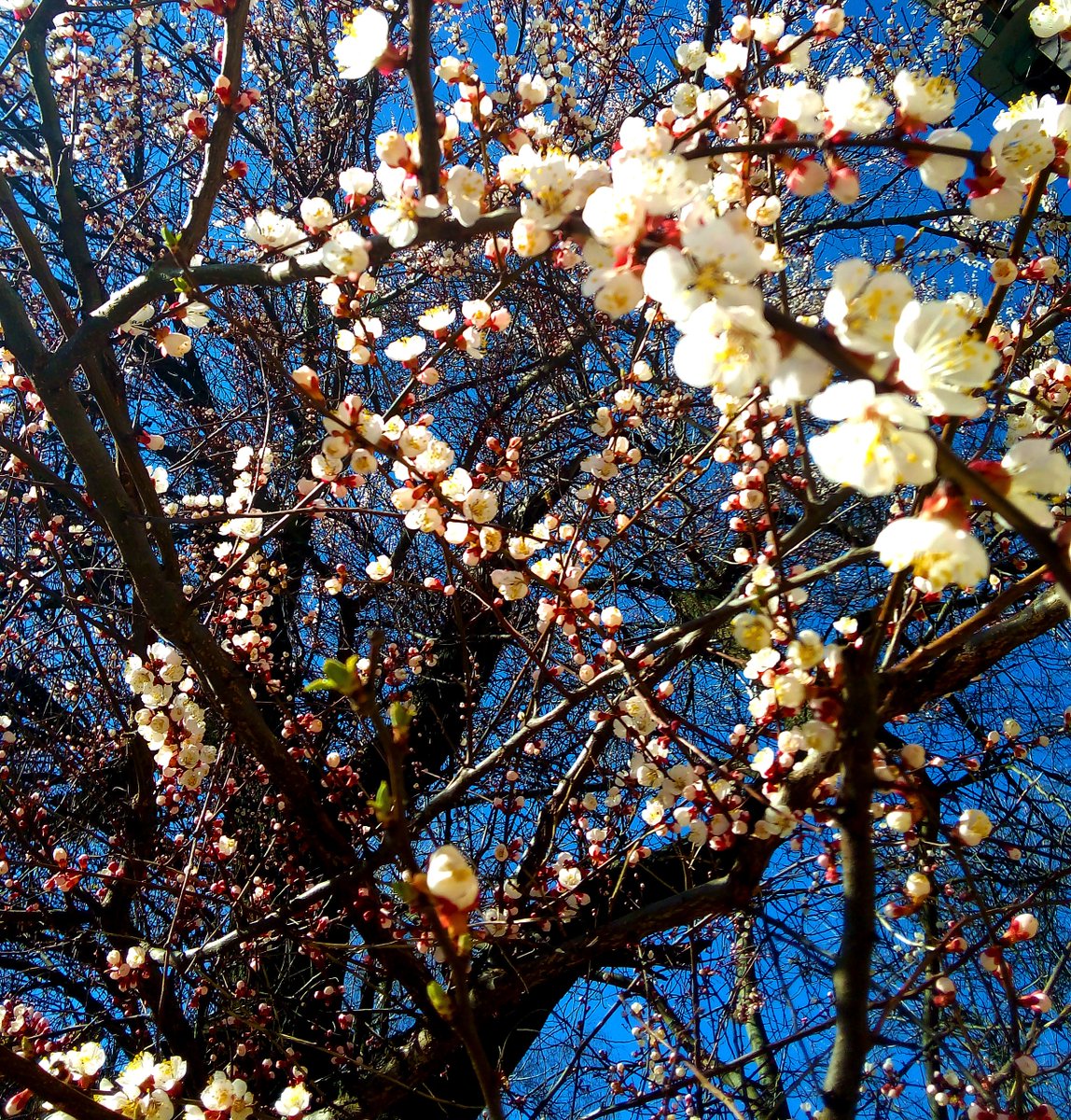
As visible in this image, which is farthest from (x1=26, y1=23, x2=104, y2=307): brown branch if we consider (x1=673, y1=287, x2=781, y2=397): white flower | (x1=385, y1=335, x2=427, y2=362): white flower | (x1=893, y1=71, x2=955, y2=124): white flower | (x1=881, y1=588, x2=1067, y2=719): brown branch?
(x1=881, y1=588, x2=1067, y2=719): brown branch

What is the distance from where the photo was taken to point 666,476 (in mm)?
4156

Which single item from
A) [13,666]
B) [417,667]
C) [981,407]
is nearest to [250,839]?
[417,667]

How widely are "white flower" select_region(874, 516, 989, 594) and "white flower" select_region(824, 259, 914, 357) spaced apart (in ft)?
0.70

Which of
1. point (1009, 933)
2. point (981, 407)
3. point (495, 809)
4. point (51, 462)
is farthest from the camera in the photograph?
point (51, 462)

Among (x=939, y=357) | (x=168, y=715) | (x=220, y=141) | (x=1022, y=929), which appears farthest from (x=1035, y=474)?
(x=168, y=715)

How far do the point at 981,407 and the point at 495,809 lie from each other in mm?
3346

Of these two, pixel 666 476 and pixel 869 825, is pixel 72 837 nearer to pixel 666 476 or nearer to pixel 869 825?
pixel 666 476

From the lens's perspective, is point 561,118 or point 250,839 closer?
point 250,839

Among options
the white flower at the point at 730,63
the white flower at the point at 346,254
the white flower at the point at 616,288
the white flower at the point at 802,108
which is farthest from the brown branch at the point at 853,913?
the white flower at the point at 730,63

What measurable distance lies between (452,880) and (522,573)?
162cm

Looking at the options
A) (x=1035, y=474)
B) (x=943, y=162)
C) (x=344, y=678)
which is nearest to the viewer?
(x=344, y=678)

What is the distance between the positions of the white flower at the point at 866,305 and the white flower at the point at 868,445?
0.18ft

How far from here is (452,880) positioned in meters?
0.88

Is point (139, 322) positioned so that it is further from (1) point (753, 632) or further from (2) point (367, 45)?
(1) point (753, 632)
